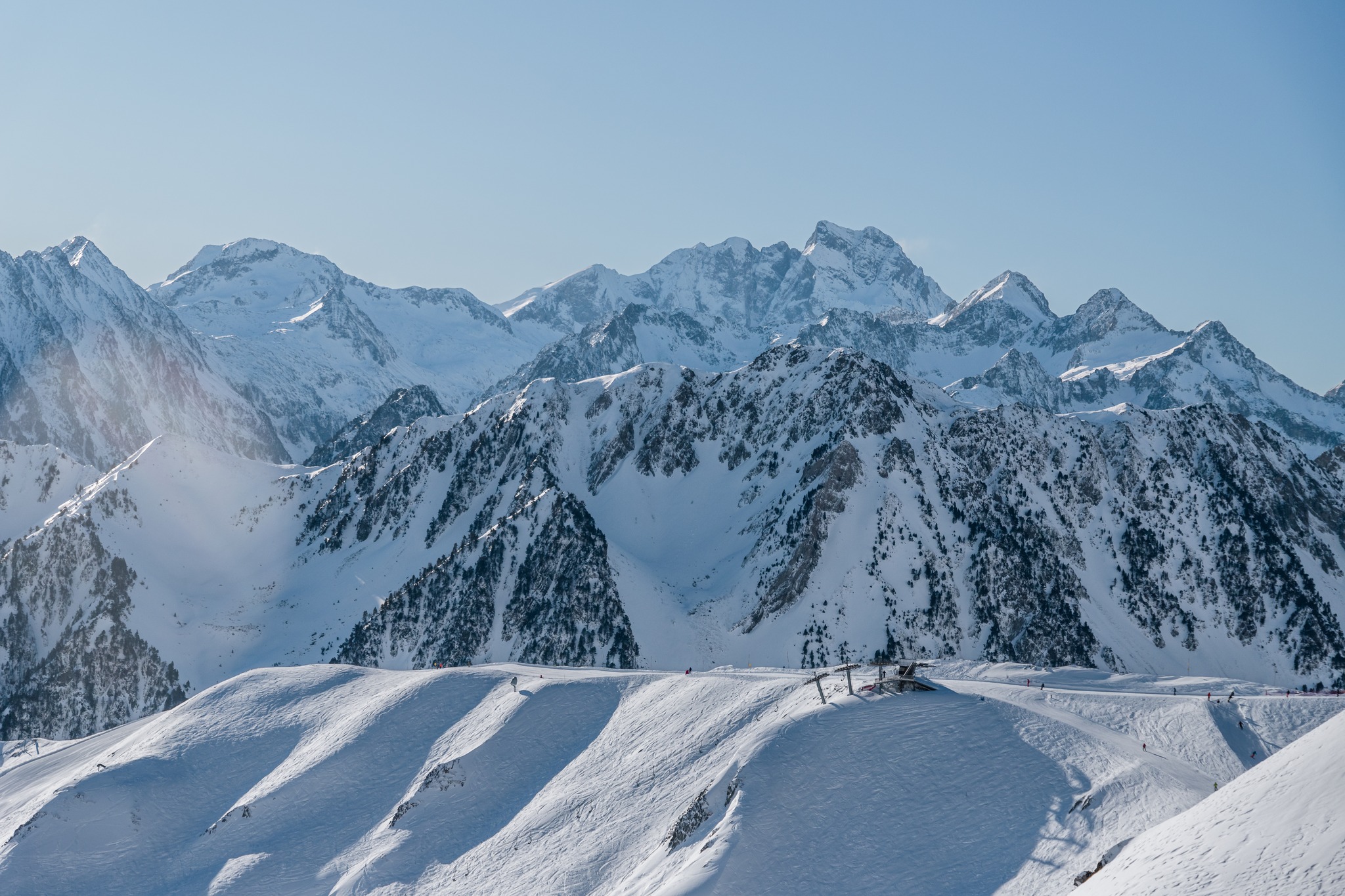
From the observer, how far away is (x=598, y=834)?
188 feet

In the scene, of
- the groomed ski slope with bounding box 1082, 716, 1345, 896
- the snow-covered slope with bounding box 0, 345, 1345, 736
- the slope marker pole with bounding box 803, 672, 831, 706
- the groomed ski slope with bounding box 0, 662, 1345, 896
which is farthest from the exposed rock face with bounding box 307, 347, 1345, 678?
the groomed ski slope with bounding box 1082, 716, 1345, 896

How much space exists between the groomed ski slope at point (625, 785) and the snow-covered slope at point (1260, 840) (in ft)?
1.44

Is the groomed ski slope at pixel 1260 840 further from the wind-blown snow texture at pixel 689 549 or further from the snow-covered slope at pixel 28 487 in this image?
the snow-covered slope at pixel 28 487

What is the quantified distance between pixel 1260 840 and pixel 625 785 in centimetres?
3587

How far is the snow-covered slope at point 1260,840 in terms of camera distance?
32.4 m

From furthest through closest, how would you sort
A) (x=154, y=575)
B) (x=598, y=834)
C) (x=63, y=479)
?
1. (x=63, y=479)
2. (x=154, y=575)
3. (x=598, y=834)

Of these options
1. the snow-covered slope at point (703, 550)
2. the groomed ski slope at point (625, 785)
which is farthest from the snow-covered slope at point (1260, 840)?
the snow-covered slope at point (703, 550)

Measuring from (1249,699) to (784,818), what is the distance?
141 ft

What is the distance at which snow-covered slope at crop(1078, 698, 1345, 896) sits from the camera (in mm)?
32375

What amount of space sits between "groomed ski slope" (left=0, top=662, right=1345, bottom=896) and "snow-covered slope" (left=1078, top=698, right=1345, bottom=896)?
44 centimetres

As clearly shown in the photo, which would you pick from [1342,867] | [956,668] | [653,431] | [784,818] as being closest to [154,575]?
[653,431]

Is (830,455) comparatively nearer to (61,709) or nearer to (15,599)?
(61,709)

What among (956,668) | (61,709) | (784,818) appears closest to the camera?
(784,818)

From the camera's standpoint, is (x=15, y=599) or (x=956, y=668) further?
(x=15, y=599)
